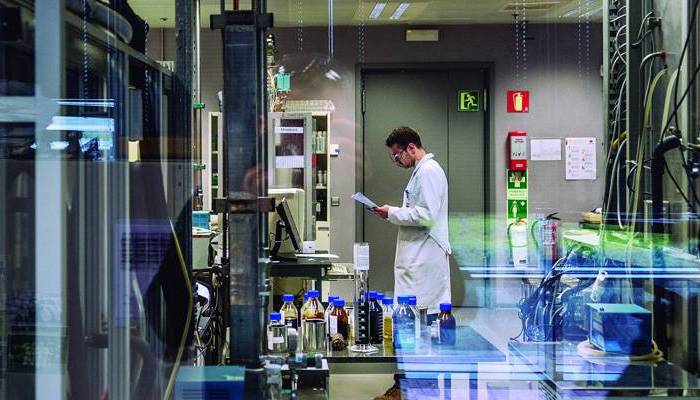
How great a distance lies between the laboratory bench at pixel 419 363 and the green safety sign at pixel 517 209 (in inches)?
139

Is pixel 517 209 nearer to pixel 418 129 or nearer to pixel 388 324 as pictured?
pixel 418 129

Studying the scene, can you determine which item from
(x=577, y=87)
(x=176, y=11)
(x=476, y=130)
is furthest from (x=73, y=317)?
(x=577, y=87)

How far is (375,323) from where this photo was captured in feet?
7.64

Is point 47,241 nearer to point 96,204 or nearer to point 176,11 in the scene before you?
point 96,204

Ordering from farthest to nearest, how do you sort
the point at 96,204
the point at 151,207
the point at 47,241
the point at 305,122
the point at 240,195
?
the point at 305,122
the point at 151,207
the point at 96,204
the point at 47,241
the point at 240,195

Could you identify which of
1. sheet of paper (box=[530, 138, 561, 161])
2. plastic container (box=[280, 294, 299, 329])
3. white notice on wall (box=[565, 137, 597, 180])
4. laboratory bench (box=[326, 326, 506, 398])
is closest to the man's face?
plastic container (box=[280, 294, 299, 329])

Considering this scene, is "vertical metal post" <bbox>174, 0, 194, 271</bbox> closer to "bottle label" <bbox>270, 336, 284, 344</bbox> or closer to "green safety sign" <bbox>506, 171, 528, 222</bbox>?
"bottle label" <bbox>270, 336, 284, 344</bbox>

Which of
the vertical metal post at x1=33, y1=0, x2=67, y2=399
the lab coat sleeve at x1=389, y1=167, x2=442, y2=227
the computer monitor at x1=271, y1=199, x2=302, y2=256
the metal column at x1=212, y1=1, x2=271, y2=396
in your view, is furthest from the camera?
the computer monitor at x1=271, y1=199, x2=302, y2=256

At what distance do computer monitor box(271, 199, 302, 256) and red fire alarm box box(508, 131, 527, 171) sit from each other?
2682 millimetres

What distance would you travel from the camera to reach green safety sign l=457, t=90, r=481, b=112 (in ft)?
18.4

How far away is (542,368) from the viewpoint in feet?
5.83

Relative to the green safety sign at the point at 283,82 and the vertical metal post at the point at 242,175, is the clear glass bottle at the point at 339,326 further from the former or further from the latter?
the green safety sign at the point at 283,82

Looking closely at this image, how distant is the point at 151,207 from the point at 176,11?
0.49 metres

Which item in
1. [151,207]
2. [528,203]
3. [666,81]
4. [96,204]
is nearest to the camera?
[96,204]
